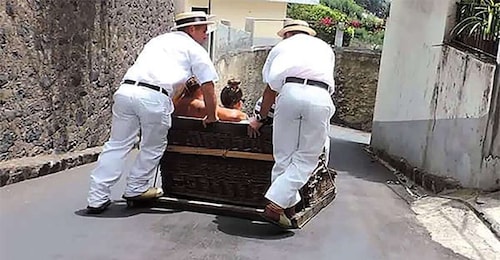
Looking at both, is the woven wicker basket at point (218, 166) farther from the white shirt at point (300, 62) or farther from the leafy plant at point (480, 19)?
the leafy plant at point (480, 19)

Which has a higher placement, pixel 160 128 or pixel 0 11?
pixel 0 11

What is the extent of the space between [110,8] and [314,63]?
152 inches

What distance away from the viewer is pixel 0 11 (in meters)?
5.30

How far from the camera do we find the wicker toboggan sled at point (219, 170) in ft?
16.1

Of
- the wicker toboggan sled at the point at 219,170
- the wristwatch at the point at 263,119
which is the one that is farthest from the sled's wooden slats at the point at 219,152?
the wristwatch at the point at 263,119

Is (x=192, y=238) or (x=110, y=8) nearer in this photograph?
(x=192, y=238)

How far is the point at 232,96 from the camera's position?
5492 millimetres

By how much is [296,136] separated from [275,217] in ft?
2.03

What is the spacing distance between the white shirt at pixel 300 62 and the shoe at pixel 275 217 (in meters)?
0.92

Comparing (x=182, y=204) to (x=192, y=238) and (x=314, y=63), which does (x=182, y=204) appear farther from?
(x=314, y=63)

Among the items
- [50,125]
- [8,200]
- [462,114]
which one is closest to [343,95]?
[462,114]

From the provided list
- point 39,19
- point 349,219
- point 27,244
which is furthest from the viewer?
point 39,19

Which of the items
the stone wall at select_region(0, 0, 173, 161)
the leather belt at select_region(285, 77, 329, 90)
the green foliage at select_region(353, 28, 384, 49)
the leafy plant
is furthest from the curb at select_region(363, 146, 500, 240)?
the green foliage at select_region(353, 28, 384, 49)

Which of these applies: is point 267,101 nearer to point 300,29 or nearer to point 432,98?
point 300,29
